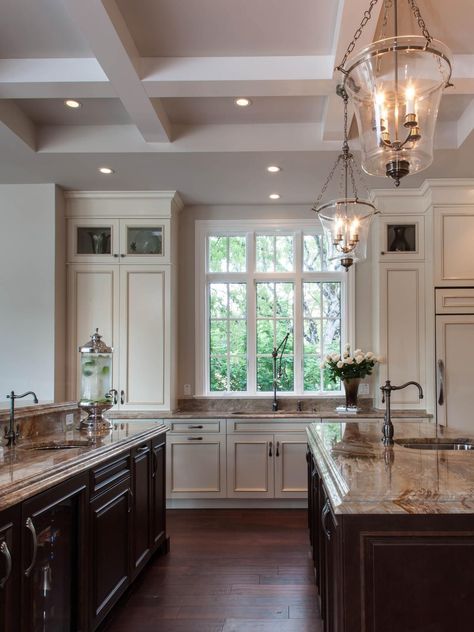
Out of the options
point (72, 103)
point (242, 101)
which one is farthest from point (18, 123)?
point (242, 101)

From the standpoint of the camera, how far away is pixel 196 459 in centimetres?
448

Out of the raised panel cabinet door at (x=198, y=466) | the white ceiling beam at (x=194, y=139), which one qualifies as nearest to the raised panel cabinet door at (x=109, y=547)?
the raised panel cabinet door at (x=198, y=466)

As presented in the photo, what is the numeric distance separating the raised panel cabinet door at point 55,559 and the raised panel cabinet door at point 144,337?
2.45m

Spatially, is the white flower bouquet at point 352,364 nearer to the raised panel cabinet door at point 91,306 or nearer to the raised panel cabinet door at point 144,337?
the raised panel cabinet door at point 144,337

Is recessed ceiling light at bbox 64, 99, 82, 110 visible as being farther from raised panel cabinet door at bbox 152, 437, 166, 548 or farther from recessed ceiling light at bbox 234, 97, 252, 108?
raised panel cabinet door at bbox 152, 437, 166, 548

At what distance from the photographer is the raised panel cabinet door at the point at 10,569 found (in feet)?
5.07

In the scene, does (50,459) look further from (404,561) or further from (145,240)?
(145,240)

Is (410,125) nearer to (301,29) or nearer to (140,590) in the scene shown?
(301,29)

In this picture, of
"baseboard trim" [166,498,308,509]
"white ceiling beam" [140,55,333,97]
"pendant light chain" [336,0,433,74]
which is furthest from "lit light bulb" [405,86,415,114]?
"baseboard trim" [166,498,308,509]

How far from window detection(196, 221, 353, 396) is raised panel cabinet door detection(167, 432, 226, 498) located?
0.72 m

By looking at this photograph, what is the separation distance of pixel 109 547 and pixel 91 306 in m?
2.68

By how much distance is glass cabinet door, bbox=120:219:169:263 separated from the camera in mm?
4691

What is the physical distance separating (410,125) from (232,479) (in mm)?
3500

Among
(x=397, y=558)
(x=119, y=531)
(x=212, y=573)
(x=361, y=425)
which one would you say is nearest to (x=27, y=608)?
(x=119, y=531)
